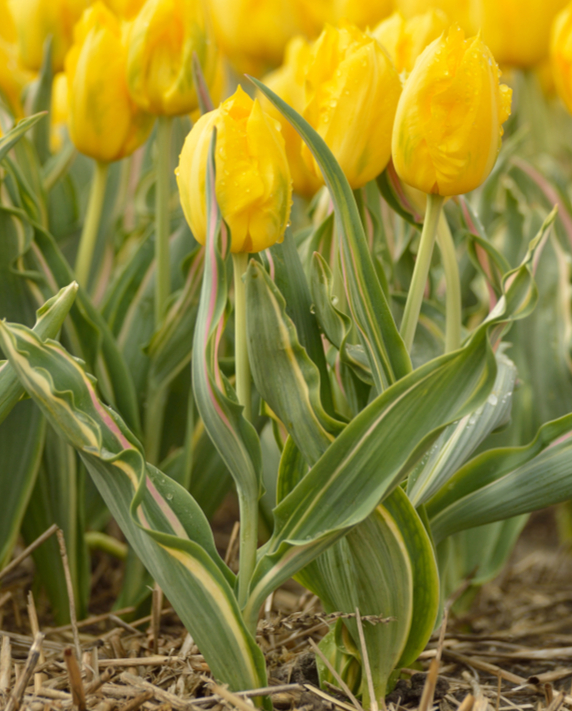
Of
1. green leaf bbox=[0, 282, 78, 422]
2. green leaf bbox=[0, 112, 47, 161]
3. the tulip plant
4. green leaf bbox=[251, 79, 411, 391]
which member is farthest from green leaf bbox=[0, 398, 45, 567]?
green leaf bbox=[251, 79, 411, 391]

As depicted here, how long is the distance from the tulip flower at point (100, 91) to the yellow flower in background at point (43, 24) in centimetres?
22

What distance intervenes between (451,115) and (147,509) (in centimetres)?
37

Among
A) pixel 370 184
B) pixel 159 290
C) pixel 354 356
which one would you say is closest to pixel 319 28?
pixel 370 184

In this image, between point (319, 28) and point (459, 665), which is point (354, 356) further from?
point (319, 28)

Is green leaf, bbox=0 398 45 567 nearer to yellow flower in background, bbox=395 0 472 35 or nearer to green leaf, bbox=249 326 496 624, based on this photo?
green leaf, bbox=249 326 496 624

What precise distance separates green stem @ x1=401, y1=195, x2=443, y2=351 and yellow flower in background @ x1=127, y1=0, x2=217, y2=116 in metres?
0.32

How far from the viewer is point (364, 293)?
53 cm

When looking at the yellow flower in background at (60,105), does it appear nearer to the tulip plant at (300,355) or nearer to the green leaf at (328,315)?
the tulip plant at (300,355)

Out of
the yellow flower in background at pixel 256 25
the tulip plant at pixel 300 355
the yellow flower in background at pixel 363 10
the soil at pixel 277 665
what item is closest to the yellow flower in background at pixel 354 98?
the tulip plant at pixel 300 355

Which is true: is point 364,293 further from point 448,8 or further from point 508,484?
point 448,8

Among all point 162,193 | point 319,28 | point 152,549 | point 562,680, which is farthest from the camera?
point 319,28

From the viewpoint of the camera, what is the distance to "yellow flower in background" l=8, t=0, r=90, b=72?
3.05ft

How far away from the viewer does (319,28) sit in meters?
1.39

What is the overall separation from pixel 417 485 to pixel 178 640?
0.96ft
